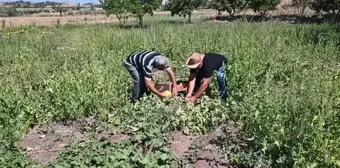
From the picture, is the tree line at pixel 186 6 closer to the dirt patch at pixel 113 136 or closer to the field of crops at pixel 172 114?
the field of crops at pixel 172 114

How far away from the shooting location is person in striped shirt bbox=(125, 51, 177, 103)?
547 centimetres

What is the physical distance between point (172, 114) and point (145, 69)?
955 mm

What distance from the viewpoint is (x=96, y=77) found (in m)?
5.99

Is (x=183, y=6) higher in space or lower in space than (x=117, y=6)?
higher

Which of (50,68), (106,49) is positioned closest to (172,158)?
(50,68)

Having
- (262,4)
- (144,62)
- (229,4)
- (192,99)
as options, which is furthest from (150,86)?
(229,4)

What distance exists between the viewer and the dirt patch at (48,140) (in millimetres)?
4519

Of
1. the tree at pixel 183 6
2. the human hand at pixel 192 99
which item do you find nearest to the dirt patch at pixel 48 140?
the human hand at pixel 192 99

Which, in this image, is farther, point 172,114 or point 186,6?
point 186,6

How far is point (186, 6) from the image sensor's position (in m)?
31.4

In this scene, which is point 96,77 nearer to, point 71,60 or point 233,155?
point 71,60

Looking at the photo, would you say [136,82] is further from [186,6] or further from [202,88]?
[186,6]

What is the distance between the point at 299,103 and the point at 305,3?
35395mm

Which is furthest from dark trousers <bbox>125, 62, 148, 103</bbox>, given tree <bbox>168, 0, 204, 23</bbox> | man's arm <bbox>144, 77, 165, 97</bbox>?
tree <bbox>168, 0, 204, 23</bbox>
